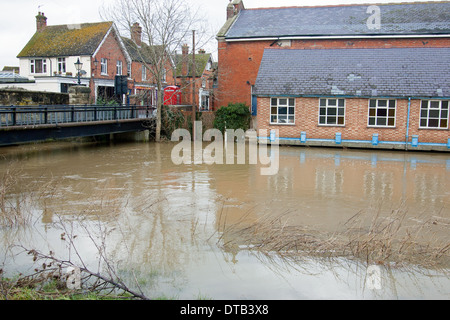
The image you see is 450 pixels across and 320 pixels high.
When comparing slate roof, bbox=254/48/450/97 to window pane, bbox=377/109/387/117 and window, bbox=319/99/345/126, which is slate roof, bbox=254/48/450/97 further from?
window pane, bbox=377/109/387/117

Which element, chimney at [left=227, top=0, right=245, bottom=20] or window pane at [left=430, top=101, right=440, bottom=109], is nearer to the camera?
window pane at [left=430, top=101, right=440, bottom=109]

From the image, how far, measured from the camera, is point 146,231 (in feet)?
29.7

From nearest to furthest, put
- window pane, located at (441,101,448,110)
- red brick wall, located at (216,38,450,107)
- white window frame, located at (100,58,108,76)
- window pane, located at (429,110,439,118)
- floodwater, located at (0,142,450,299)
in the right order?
floodwater, located at (0,142,450,299), window pane, located at (441,101,448,110), window pane, located at (429,110,439,118), red brick wall, located at (216,38,450,107), white window frame, located at (100,58,108,76)

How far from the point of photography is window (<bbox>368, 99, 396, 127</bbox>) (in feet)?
74.9

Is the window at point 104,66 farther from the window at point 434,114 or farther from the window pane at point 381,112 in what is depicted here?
the window at point 434,114

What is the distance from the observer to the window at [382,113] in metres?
22.8

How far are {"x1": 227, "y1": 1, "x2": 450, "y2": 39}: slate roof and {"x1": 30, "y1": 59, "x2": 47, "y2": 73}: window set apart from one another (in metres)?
15.3

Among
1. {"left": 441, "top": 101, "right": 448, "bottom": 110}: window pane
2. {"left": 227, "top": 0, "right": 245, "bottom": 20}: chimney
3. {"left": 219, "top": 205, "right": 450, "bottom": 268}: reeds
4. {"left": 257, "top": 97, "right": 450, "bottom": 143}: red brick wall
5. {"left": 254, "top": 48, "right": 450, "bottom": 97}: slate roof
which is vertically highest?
{"left": 227, "top": 0, "right": 245, "bottom": 20}: chimney

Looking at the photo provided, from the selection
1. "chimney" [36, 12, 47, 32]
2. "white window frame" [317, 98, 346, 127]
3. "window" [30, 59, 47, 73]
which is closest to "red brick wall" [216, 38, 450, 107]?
"white window frame" [317, 98, 346, 127]

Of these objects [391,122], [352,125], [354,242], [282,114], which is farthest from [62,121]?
[391,122]

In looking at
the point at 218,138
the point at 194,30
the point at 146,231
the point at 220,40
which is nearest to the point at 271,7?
the point at 220,40

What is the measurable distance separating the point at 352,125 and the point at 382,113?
159 cm

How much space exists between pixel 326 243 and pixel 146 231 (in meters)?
3.55
